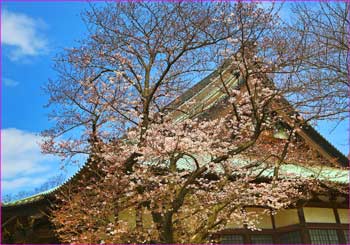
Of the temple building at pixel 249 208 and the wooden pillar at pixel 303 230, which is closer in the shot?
the temple building at pixel 249 208

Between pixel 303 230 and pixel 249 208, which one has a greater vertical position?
pixel 249 208

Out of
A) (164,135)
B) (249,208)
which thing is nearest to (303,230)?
(249,208)

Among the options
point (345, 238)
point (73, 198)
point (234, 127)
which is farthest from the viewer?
point (345, 238)

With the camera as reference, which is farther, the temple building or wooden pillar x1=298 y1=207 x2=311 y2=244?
wooden pillar x1=298 y1=207 x2=311 y2=244

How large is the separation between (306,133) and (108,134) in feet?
31.1

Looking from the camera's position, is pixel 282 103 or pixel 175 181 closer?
pixel 175 181

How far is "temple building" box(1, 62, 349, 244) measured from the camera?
34.4 feet

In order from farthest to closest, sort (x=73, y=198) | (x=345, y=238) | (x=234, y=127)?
(x=345, y=238)
(x=234, y=127)
(x=73, y=198)

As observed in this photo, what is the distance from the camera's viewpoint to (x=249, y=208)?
1224 centimetres

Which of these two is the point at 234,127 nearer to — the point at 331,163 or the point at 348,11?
the point at 348,11

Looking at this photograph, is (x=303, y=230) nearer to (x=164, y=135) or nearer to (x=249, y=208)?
(x=249, y=208)

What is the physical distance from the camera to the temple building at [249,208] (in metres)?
10.5

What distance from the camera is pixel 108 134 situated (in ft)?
31.7

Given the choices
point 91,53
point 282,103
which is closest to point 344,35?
point 282,103
